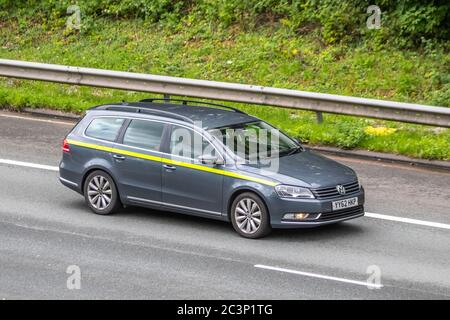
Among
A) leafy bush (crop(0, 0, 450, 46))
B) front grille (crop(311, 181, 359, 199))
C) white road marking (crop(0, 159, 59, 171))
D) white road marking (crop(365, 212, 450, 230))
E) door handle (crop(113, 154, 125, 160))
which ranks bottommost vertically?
white road marking (crop(365, 212, 450, 230))

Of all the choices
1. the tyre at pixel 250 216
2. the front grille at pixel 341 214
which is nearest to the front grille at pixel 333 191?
the front grille at pixel 341 214

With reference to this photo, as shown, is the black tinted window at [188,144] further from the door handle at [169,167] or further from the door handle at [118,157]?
the door handle at [118,157]

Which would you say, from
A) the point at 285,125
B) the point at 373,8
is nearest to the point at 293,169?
the point at 285,125

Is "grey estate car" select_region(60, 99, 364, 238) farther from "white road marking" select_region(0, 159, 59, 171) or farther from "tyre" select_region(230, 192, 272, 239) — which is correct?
"white road marking" select_region(0, 159, 59, 171)

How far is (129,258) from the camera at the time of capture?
1361cm

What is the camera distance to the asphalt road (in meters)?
12.4

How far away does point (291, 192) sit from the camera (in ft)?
46.6

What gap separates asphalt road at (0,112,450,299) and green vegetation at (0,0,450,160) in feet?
12.1

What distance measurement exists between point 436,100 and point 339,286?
9243 millimetres

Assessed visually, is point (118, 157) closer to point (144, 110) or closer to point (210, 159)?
point (144, 110)

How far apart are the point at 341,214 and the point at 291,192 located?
818mm

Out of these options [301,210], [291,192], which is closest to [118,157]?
[291,192]

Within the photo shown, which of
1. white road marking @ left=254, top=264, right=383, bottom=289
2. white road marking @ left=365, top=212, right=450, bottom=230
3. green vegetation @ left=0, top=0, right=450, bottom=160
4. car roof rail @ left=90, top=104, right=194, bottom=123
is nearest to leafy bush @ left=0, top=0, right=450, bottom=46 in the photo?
green vegetation @ left=0, top=0, right=450, bottom=160
